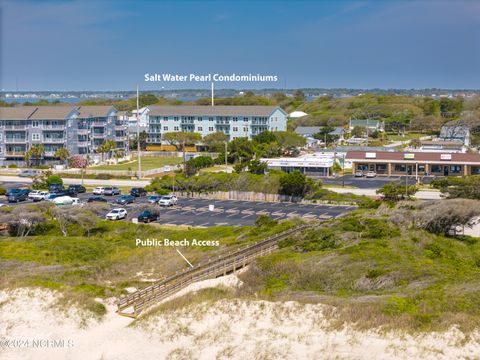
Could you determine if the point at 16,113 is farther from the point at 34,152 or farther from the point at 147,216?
the point at 147,216

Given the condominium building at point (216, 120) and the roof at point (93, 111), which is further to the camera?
the condominium building at point (216, 120)

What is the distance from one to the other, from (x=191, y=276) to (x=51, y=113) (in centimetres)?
7008

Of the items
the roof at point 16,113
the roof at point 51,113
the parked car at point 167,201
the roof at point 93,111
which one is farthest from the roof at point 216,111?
the parked car at point 167,201

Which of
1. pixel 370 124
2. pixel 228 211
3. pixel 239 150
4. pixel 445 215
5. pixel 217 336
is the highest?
pixel 370 124

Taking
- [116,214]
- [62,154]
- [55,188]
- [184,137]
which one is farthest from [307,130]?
[116,214]

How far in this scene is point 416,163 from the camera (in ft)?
270

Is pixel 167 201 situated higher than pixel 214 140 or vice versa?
pixel 214 140

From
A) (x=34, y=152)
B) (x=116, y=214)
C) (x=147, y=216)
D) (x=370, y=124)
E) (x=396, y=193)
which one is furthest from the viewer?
(x=370, y=124)

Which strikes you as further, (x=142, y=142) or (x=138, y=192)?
(x=142, y=142)

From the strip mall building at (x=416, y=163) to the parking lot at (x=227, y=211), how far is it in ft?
80.7

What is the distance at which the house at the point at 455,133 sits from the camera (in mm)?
113669

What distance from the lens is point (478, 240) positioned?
4188 cm

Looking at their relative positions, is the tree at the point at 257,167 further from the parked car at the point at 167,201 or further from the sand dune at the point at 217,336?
the sand dune at the point at 217,336

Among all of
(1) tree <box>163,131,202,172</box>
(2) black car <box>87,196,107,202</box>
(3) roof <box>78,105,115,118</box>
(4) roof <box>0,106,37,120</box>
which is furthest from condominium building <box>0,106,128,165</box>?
(2) black car <box>87,196,107,202</box>
